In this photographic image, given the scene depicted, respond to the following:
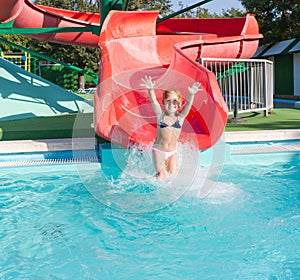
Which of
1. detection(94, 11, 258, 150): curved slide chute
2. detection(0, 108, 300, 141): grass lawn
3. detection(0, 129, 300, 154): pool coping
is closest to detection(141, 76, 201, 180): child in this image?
detection(94, 11, 258, 150): curved slide chute

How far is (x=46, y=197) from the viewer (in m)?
4.22

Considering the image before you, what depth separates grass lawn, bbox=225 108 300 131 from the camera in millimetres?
6875

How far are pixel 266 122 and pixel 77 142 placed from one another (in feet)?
11.9

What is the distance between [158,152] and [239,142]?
211cm

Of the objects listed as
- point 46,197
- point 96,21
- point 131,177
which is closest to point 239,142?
point 131,177

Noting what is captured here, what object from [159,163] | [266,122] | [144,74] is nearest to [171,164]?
[159,163]

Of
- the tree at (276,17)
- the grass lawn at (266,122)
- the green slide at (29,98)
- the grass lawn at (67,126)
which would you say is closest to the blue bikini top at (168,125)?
the grass lawn at (67,126)

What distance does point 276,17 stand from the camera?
20125 mm

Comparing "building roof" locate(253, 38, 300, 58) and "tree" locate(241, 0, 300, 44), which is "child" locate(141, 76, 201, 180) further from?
"tree" locate(241, 0, 300, 44)

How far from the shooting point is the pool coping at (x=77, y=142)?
5379 mm

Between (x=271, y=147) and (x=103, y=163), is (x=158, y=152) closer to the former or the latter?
(x=103, y=163)

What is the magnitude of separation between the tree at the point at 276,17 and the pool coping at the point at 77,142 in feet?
47.7

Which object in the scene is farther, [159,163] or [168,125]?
[159,163]

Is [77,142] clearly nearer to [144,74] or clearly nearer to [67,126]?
[67,126]
